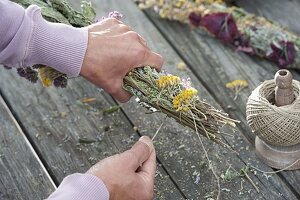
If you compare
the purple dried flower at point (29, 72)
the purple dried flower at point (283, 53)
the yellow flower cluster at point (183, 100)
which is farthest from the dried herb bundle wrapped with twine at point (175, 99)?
the purple dried flower at point (283, 53)

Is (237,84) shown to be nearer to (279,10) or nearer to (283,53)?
(283,53)

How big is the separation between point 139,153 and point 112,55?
0.27 m

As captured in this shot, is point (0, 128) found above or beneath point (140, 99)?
beneath

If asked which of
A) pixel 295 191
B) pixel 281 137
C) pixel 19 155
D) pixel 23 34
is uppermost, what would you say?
pixel 23 34

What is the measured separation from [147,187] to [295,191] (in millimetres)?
500

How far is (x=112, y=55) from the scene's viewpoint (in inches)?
72.1

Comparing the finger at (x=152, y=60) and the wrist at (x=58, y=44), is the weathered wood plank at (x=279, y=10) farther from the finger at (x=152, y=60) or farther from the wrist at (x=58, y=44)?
the wrist at (x=58, y=44)

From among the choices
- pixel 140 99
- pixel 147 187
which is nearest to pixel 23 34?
pixel 140 99

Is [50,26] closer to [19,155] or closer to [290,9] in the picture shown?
[19,155]

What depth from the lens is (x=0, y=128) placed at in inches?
89.9

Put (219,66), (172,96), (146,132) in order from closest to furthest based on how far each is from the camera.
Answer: (172,96), (146,132), (219,66)

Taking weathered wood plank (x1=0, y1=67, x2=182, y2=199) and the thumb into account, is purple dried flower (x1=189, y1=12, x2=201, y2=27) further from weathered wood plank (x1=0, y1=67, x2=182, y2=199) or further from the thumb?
the thumb

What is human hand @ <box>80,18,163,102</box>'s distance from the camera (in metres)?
1.82

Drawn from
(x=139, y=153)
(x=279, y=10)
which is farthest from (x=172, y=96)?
(x=279, y=10)
